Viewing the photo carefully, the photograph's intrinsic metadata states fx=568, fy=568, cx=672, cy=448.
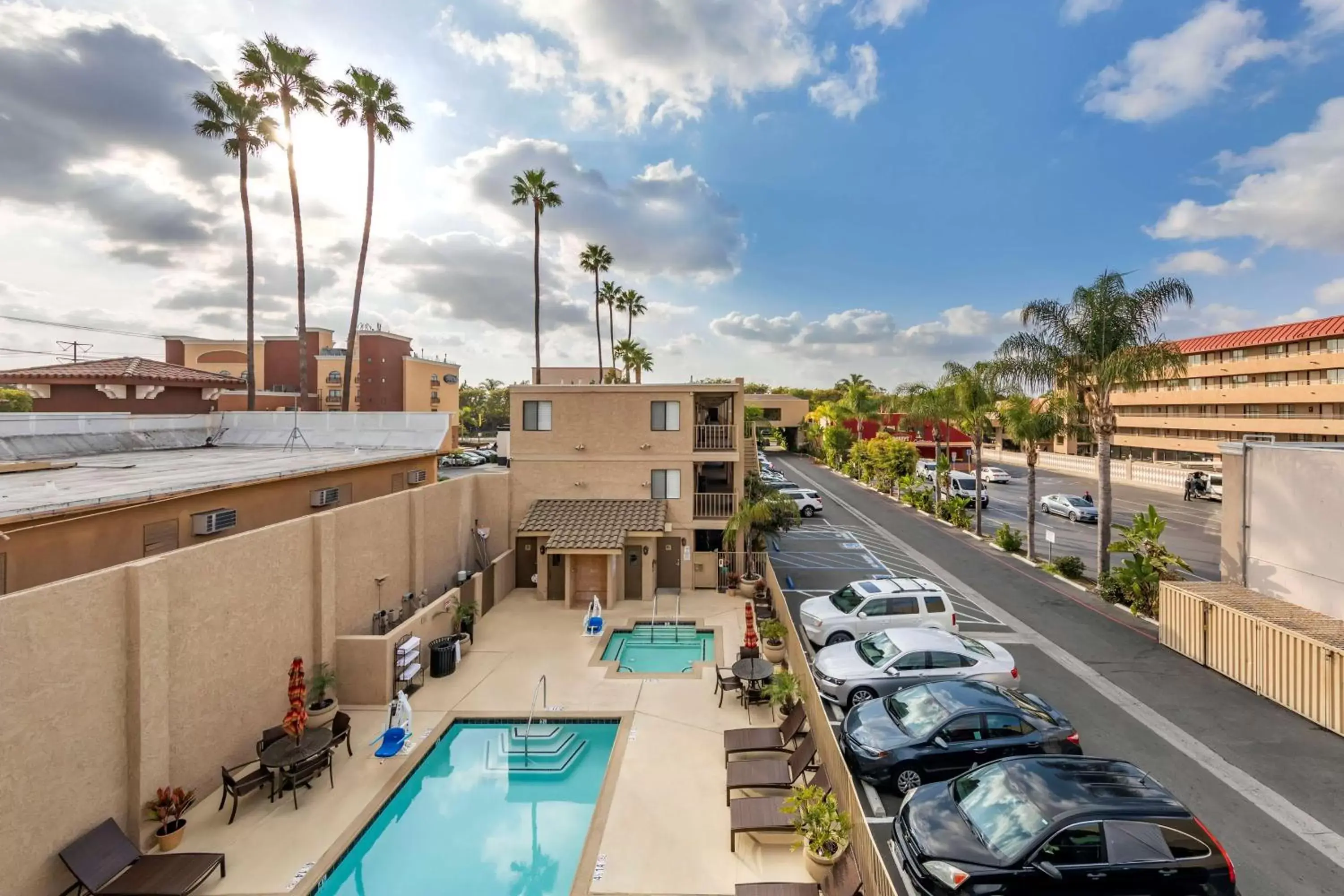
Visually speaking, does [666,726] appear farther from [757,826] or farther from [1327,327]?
[1327,327]

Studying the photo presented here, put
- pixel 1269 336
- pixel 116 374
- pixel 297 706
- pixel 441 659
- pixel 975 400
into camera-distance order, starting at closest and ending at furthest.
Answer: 1. pixel 297 706
2. pixel 441 659
3. pixel 116 374
4. pixel 975 400
5. pixel 1269 336

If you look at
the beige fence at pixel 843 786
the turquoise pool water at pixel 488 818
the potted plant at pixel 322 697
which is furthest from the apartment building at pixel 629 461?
the turquoise pool water at pixel 488 818

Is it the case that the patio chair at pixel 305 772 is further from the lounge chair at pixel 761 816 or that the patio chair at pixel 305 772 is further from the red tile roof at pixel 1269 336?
the red tile roof at pixel 1269 336

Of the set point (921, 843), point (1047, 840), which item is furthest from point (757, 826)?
point (1047, 840)

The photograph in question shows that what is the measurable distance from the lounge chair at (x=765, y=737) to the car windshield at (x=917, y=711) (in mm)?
1602

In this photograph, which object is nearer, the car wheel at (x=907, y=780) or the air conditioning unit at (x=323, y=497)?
the car wheel at (x=907, y=780)

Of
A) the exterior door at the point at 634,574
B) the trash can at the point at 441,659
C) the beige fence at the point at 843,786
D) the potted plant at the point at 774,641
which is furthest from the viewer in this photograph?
the exterior door at the point at 634,574

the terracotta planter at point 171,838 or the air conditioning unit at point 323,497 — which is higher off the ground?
the air conditioning unit at point 323,497

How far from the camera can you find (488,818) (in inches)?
368

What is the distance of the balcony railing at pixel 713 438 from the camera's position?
20953mm

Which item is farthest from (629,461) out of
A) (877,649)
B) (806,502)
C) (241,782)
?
(806,502)

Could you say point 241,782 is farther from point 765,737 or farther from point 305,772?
point 765,737

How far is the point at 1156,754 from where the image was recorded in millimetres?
10438

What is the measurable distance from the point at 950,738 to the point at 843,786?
2855mm
